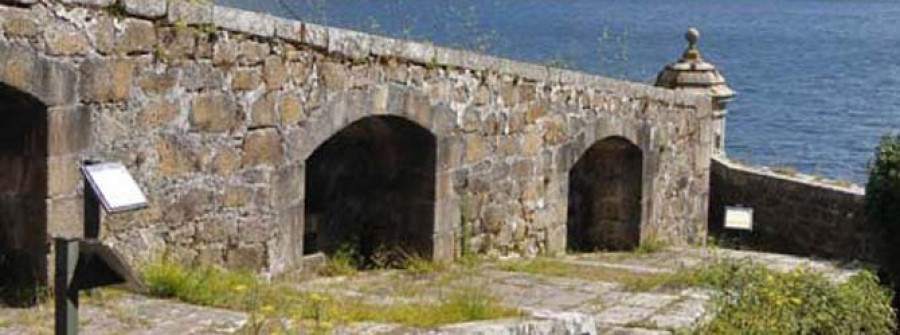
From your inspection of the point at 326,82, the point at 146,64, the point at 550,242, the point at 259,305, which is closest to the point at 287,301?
the point at 259,305

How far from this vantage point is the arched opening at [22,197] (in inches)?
303

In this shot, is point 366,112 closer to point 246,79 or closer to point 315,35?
point 315,35

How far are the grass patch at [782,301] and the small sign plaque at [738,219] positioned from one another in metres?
5.10

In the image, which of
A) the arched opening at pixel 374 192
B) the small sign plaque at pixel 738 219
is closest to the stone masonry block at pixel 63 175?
the arched opening at pixel 374 192

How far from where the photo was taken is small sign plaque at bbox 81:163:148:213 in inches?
226

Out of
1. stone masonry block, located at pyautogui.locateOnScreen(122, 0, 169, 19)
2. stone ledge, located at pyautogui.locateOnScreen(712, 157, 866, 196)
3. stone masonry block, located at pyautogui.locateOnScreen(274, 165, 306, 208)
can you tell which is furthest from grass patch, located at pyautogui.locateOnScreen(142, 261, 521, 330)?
stone ledge, located at pyautogui.locateOnScreen(712, 157, 866, 196)

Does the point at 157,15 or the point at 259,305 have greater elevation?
the point at 157,15

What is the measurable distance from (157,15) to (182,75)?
0.44m

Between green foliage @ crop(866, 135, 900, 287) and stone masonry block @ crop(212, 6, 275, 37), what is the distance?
266 inches

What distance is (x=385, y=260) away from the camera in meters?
11.2

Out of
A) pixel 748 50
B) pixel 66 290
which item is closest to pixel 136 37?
pixel 66 290

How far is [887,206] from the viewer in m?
13.4

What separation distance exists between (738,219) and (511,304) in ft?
23.7

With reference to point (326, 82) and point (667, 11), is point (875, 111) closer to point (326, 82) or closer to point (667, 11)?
point (326, 82)
